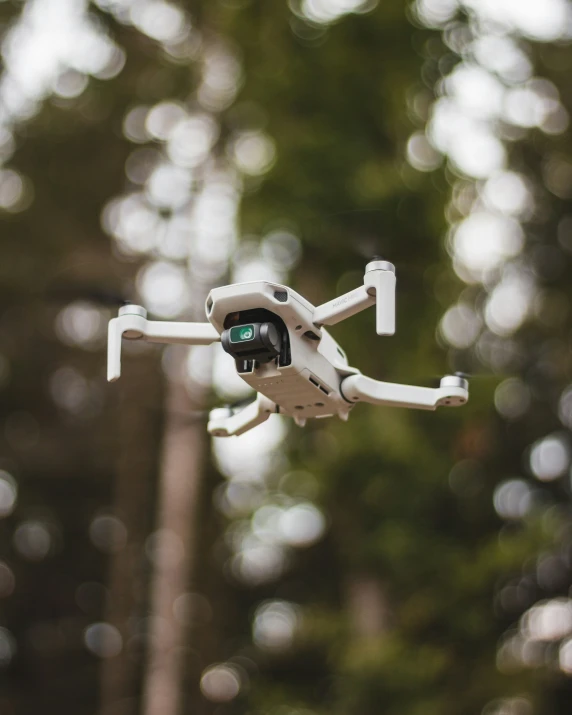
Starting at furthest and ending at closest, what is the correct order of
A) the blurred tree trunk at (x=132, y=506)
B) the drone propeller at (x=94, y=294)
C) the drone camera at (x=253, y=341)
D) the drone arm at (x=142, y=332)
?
the blurred tree trunk at (x=132, y=506), the drone propeller at (x=94, y=294), the drone arm at (x=142, y=332), the drone camera at (x=253, y=341)

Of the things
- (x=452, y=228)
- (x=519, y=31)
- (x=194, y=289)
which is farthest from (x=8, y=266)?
(x=519, y=31)

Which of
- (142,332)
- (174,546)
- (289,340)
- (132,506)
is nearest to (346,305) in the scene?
(289,340)

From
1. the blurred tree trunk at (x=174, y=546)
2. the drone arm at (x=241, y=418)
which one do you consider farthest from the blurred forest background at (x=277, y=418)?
the drone arm at (x=241, y=418)

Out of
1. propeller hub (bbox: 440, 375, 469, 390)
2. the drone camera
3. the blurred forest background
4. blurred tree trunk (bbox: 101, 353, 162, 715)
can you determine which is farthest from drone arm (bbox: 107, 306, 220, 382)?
blurred tree trunk (bbox: 101, 353, 162, 715)

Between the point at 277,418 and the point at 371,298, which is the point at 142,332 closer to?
the point at 371,298

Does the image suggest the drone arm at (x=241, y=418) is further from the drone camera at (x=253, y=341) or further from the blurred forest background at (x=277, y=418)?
the blurred forest background at (x=277, y=418)

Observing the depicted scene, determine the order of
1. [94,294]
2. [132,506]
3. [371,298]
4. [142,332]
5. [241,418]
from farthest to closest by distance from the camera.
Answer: [132,506] < [241,418] < [94,294] < [142,332] < [371,298]

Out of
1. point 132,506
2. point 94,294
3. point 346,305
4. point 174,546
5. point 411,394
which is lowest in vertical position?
point 411,394
